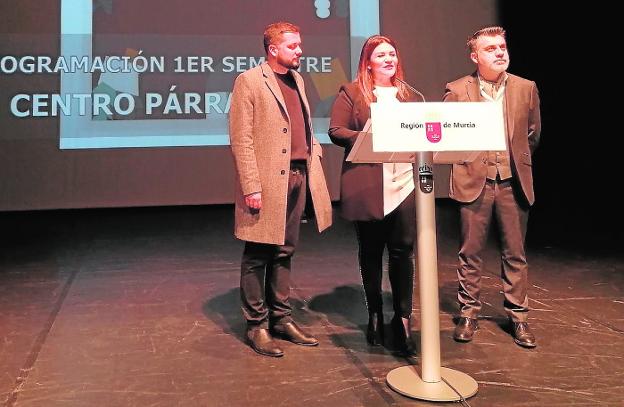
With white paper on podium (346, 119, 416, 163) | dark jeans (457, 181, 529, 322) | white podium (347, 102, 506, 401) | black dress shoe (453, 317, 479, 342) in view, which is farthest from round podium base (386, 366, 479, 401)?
white paper on podium (346, 119, 416, 163)

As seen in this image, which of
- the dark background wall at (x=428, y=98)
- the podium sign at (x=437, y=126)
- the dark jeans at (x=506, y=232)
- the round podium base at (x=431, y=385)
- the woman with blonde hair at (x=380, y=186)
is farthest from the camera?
the dark background wall at (x=428, y=98)

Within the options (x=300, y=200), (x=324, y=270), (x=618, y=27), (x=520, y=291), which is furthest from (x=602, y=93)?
(x=300, y=200)

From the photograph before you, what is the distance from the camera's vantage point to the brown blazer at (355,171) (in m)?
2.06

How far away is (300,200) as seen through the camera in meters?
2.26

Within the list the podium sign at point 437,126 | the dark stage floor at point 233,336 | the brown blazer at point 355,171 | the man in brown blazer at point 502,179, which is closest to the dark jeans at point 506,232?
the man in brown blazer at point 502,179

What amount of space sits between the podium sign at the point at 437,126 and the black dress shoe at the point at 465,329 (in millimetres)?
952

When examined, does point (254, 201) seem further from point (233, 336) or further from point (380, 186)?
point (233, 336)

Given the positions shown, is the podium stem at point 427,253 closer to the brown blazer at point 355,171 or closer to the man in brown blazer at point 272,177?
the brown blazer at point 355,171

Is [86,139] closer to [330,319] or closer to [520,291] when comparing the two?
[330,319]

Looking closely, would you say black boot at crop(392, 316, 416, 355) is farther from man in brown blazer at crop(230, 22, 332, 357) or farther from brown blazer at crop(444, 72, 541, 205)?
brown blazer at crop(444, 72, 541, 205)

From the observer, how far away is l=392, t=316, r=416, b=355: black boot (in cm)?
208

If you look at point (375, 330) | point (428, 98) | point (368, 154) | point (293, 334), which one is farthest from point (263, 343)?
point (428, 98)

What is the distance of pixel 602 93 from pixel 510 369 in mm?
5252

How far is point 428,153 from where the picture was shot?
1.74m
